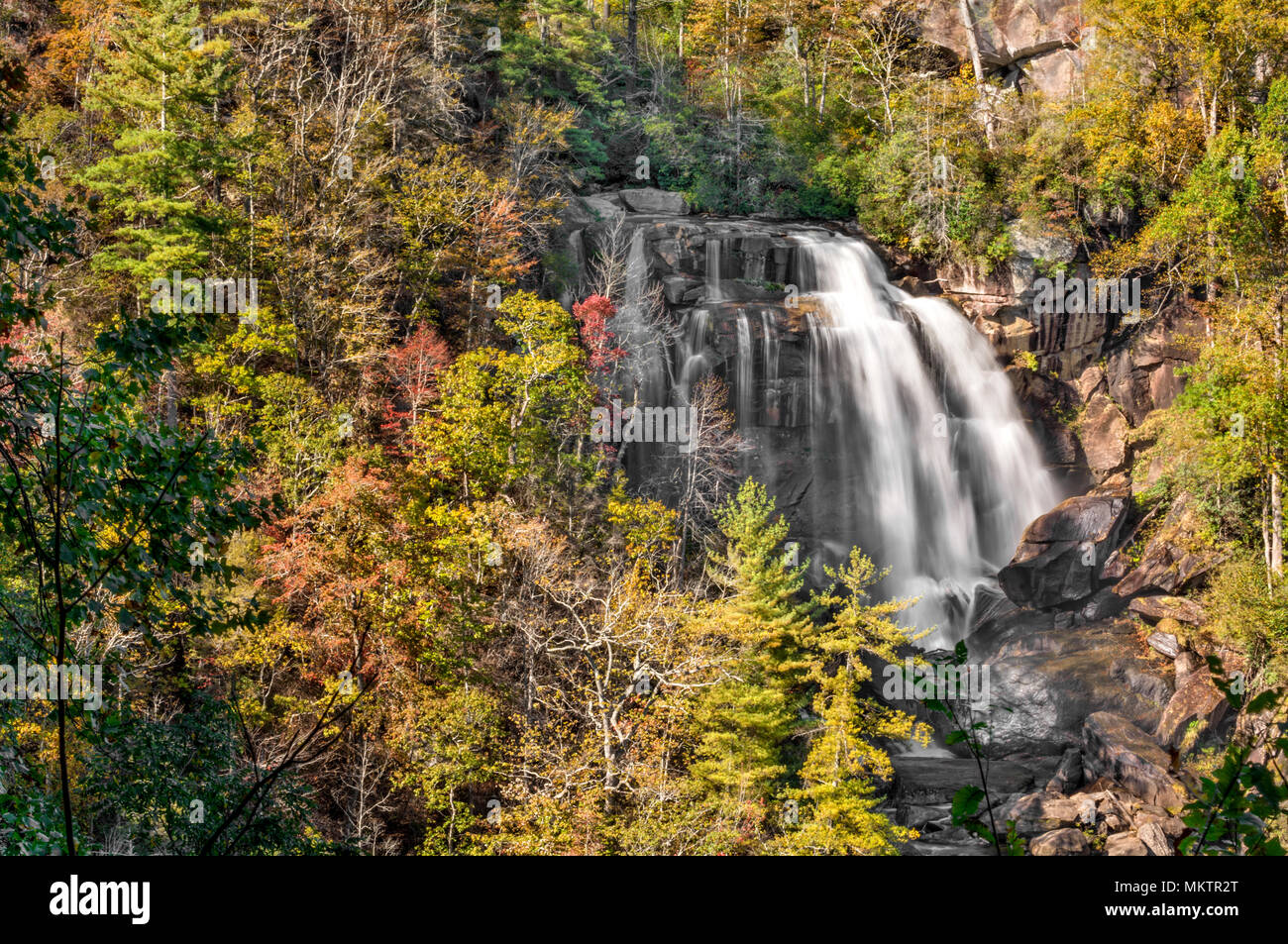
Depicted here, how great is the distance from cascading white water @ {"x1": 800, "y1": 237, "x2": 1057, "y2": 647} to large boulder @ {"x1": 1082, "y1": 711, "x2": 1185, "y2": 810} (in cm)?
604

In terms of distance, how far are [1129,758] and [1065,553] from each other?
756 cm

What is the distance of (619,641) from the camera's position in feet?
62.3

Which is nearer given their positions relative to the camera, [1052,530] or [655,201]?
[1052,530]

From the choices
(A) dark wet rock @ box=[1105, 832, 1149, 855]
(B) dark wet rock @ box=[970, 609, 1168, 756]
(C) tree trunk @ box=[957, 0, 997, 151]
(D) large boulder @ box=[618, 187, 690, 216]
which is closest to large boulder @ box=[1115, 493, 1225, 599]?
(B) dark wet rock @ box=[970, 609, 1168, 756]

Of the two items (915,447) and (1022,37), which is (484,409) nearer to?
(915,447)

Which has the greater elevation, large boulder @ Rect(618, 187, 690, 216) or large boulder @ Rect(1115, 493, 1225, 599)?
large boulder @ Rect(618, 187, 690, 216)

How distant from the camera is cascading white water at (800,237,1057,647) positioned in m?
28.8

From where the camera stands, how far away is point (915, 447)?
99.2 feet

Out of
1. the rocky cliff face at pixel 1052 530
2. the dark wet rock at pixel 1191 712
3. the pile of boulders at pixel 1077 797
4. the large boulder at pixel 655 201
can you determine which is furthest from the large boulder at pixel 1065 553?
the large boulder at pixel 655 201

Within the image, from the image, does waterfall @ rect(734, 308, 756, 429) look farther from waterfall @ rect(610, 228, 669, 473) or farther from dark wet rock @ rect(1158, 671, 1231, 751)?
dark wet rock @ rect(1158, 671, 1231, 751)

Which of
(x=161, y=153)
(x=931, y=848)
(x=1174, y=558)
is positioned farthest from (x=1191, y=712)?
(x=161, y=153)
